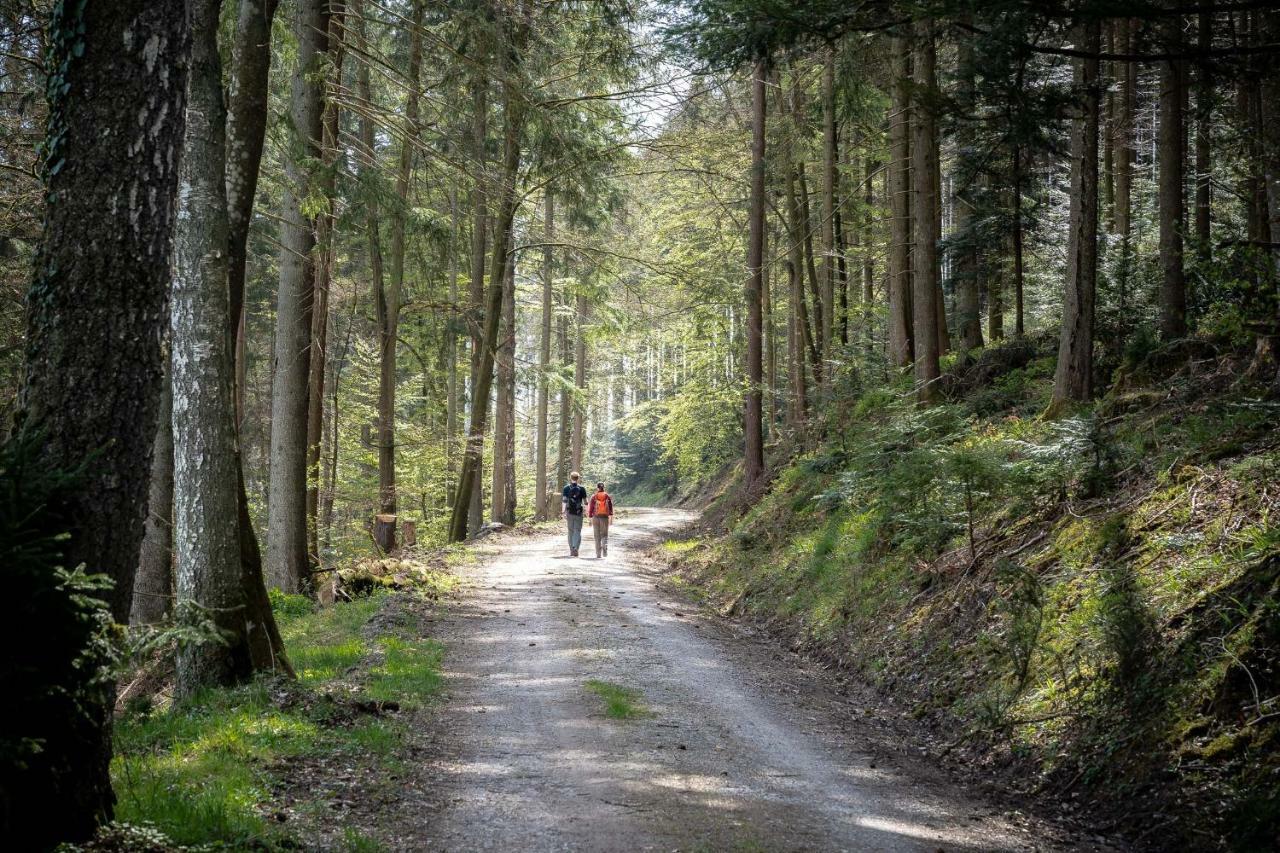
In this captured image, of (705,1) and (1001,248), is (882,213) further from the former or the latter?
(705,1)

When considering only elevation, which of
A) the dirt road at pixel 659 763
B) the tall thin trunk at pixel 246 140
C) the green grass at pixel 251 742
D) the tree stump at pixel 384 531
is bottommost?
the dirt road at pixel 659 763

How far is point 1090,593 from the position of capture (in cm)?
734

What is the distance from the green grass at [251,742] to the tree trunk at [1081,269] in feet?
29.8

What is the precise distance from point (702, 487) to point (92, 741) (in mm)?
42342

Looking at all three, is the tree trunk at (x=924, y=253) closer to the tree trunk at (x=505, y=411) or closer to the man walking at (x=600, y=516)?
the man walking at (x=600, y=516)

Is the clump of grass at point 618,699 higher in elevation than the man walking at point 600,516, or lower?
lower

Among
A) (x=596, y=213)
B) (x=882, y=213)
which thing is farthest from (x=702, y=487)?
(x=596, y=213)

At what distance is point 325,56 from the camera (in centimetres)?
1105

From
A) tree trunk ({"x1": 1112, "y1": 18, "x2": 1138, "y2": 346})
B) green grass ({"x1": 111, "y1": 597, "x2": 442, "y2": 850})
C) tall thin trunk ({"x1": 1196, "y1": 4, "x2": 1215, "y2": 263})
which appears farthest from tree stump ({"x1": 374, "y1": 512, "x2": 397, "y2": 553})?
tall thin trunk ({"x1": 1196, "y1": 4, "x2": 1215, "y2": 263})

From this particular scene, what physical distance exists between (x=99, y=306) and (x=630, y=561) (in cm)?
1703

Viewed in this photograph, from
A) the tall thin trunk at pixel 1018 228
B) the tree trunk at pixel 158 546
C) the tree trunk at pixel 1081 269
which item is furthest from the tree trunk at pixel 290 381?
the tall thin trunk at pixel 1018 228

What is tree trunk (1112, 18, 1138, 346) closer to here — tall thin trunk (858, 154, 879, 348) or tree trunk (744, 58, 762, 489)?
tall thin trunk (858, 154, 879, 348)

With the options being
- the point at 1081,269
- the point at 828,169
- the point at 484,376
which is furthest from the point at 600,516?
the point at 1081,269

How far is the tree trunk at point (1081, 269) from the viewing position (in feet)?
37.6
